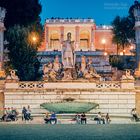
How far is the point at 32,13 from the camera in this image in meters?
64.0

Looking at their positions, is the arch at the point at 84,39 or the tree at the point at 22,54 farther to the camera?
the arch at the point at 84,39

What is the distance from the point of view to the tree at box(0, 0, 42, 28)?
196 ft

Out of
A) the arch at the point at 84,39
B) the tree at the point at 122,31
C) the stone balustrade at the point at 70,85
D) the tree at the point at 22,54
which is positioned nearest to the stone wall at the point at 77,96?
the stone balustrade at the point at 70,85

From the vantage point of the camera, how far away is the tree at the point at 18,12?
59.8 meters

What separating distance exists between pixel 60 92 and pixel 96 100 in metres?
3.20

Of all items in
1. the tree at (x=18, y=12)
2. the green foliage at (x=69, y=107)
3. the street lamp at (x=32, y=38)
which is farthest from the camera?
the tree at (x=18, y=12)

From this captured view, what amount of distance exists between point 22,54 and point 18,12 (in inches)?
398

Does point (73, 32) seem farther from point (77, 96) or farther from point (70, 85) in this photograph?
point (77, 96)

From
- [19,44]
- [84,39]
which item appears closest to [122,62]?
[19,44]

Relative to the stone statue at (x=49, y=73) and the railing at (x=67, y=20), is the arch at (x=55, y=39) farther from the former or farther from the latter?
the stone statue at (x=49, y=73)

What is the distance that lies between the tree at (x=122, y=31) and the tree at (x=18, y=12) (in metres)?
20.1

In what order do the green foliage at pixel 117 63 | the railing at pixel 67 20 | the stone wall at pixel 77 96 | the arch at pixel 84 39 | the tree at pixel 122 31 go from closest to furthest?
1. the stone wall at pixel 77 96
2. the green foliage at pixel 117 63
3. the tree at pixel 122 31
4. the railing at pixel 67 20
5. the arch at pixel 84 39

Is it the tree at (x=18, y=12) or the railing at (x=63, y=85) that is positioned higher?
the tree at (x=18, y=12)

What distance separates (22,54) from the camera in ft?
170
